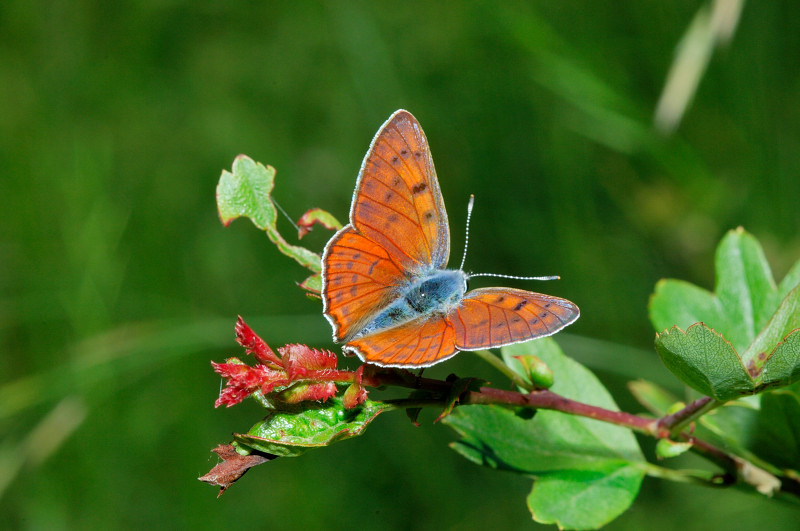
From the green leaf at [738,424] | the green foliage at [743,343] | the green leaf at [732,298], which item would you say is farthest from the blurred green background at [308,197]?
the green leaf at [738,424]

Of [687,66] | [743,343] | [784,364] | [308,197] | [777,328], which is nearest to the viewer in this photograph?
[784,364]

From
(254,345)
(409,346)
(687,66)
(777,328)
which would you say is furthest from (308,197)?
(777,328)

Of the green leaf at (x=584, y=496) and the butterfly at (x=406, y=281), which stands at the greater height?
the butterfly at (x=406, y=281)

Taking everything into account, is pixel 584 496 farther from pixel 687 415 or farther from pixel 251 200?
pixel 251 200

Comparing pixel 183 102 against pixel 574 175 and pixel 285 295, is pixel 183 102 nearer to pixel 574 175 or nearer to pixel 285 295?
pixel 285 295

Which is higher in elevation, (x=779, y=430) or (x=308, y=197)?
(x=779, y=430)

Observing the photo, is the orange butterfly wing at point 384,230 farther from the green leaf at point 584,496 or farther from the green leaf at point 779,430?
the green leaf at point 779,430

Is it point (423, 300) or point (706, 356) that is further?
point (423, 300)

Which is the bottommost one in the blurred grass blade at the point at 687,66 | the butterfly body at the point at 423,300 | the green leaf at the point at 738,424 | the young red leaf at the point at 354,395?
the green leaf at the point at 738,424
